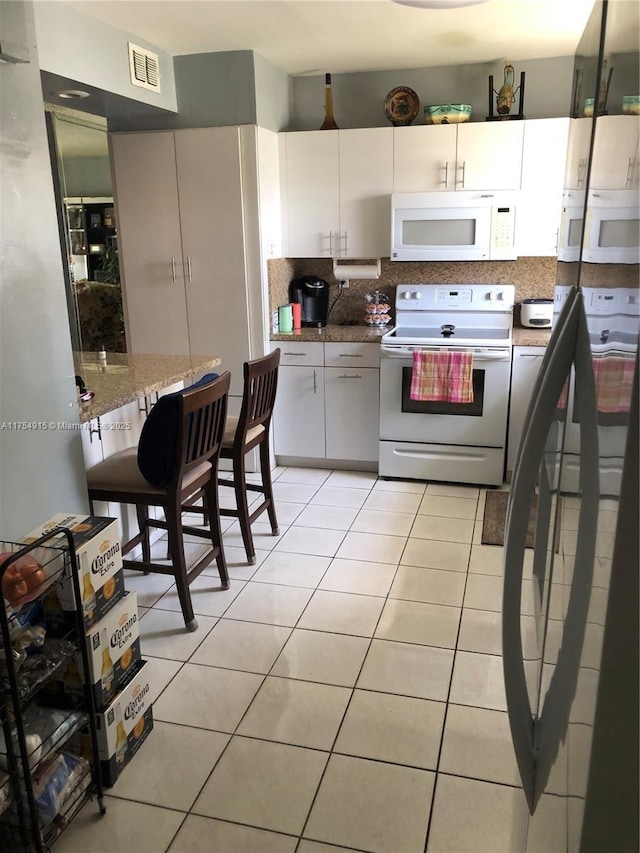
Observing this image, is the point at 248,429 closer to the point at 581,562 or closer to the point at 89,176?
the point at 581,562

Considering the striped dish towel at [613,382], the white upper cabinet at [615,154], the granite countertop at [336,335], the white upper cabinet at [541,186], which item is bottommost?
the granite countertop at [336,335]

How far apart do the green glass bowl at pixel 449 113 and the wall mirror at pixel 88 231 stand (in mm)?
2595

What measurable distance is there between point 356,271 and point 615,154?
13.1ft

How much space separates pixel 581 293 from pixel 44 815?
1740 millimetres

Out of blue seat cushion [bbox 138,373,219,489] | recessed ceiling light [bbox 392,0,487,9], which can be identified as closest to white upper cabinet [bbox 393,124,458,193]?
recessed ceiling light [bbox 392,0,487,9]

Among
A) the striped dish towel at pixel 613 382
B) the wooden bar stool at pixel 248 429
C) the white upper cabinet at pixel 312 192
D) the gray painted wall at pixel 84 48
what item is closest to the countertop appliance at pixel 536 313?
the white upper cabinet at pixel 312 192

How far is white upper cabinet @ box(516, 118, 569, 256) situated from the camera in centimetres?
385

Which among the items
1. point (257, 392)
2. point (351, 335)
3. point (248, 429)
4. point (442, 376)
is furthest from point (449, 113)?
point (248, 429)

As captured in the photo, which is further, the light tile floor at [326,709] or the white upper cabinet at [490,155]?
the white upper cabinet at [490,155]

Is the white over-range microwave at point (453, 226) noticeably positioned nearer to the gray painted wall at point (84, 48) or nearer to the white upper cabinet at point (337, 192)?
the white upper cabinet at point (337, 192)

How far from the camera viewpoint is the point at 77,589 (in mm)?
1727

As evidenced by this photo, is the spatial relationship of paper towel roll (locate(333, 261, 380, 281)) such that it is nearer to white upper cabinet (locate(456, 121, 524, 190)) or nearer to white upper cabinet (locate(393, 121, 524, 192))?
white upper cabinet (locate(393, 121, 524, 192))

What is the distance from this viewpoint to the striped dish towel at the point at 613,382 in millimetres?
481

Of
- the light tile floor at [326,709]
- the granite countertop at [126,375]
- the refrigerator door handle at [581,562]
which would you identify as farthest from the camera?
the granite countertop at [126,375]
